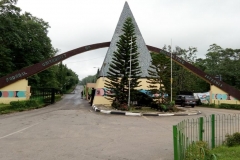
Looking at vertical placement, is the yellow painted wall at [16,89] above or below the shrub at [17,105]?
above

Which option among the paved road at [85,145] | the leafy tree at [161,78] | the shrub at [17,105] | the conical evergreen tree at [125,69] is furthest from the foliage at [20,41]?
the paved road at [85,145]

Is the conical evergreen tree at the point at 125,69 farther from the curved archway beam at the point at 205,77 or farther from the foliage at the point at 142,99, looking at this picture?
the curved archway beam at the point at 205,77

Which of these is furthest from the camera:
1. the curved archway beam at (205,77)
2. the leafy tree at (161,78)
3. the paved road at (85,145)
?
the curved archway beam at (205,77)

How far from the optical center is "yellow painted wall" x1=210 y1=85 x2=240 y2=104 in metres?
25.9

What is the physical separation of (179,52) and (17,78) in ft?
83.0

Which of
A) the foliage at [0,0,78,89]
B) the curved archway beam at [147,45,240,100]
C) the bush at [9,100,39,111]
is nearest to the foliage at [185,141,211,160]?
the bush at [9,100,39,111]

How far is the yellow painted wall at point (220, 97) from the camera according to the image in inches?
1021

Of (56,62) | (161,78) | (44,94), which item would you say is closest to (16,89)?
(56,62)

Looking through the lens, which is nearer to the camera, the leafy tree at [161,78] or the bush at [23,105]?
the bush at [23,105]

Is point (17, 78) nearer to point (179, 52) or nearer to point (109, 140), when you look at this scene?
point (109, 140)

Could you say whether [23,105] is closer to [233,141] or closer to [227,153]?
[233,141]

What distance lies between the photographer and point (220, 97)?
87.6 ft

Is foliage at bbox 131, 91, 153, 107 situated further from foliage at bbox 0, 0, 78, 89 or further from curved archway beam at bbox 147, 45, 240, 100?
foliage at bbox 0, 0, 78, 89

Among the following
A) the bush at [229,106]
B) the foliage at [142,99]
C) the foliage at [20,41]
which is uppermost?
the foliage at [20,41]
